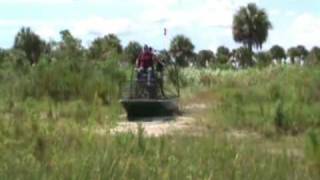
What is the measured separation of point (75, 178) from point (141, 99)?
18.8 m

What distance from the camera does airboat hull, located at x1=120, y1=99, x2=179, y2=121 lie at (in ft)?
84.6

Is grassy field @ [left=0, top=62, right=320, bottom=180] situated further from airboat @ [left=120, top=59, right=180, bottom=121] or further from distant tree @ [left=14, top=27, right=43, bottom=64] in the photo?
distant tree @ [left=14, top=27, right=43, bottom=64]

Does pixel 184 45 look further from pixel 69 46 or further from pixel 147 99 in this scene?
pixel 147 99

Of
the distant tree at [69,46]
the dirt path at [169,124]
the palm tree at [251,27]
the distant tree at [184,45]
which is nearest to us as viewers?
the dirt path at [169,124]

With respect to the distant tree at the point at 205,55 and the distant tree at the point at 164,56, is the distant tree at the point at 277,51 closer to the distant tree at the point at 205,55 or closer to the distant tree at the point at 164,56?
the distant tree at the point at 205,55

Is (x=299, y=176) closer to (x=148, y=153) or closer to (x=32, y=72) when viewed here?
(x=148, y=153)

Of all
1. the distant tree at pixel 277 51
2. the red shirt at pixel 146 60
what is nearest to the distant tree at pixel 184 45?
the distant tree at pixel 277 51

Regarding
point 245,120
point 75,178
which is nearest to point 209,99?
point 245,120

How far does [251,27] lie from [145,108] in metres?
61.5

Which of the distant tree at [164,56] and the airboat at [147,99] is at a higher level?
the distant tree at [164,56]

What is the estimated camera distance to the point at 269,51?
324 ft

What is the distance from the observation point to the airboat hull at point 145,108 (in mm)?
25797

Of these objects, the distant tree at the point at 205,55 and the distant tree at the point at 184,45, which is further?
the distant tree at the point at 205,55

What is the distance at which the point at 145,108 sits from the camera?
26.0 meters
